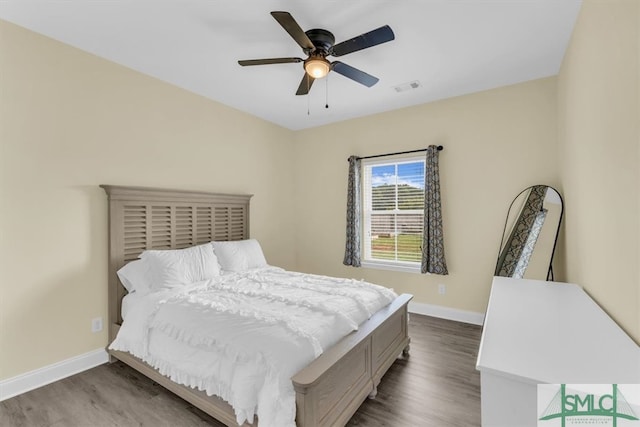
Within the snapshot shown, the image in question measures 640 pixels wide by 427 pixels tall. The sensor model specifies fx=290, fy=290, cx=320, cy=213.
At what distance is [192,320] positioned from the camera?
6.48ft

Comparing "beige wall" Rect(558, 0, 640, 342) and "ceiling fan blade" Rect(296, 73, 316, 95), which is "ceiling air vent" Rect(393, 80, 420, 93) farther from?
"beige wall" Rect(558, 0, 640, 342)

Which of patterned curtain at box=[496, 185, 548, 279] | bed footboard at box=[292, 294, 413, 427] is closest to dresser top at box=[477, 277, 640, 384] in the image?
bed footboard at box=[292, 294, 413, 427]

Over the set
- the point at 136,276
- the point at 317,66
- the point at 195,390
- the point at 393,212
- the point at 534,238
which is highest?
the point at 317,66

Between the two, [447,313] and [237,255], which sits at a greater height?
[237,255]

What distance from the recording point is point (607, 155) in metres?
1.51

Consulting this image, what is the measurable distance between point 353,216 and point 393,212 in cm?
56

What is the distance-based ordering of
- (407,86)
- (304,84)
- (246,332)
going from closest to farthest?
(246,332)
(304,84)
(407,86)

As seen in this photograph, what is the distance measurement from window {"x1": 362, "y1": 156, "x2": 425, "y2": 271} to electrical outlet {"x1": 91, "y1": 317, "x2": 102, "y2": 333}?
10.2ft

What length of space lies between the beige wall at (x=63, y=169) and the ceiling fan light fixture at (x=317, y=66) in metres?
1.89

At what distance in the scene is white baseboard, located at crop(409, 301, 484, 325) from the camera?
3.43 metres

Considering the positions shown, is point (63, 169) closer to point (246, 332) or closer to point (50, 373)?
point (50, 373)

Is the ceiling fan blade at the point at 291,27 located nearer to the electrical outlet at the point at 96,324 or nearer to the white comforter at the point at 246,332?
the white comforter at the point at 246,332

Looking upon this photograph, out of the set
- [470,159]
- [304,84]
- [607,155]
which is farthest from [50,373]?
[470,159]

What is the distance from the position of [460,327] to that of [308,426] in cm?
250
